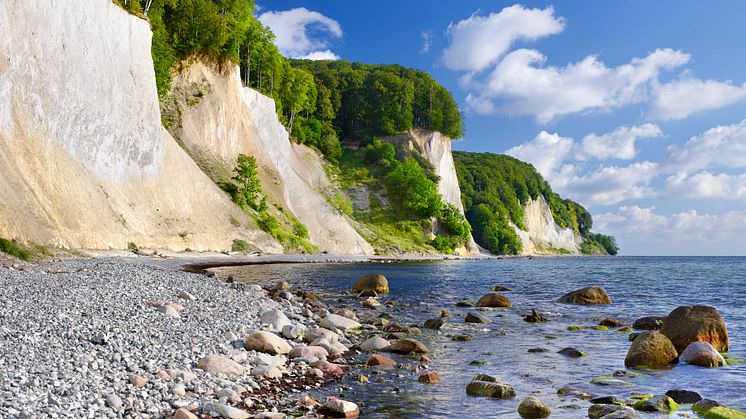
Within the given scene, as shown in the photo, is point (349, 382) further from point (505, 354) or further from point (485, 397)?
point (505, 354)

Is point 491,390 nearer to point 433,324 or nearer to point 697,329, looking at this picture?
point 697,329

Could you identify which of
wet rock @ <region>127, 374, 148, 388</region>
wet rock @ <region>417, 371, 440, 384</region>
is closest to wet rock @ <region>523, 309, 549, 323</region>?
wet rock @ <region>417, 371, 440, 384</region>

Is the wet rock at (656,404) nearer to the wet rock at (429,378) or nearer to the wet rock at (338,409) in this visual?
the wet rock at (429,378)

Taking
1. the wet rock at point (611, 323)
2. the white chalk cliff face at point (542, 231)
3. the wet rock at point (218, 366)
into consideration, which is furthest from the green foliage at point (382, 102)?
the wet rock at point (218, 366)

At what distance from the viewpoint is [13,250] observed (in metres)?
23.1

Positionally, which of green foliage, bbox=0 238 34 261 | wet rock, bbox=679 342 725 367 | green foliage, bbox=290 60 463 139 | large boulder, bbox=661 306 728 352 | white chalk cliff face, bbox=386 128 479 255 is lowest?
wet rock, bbox=679 342 725 367

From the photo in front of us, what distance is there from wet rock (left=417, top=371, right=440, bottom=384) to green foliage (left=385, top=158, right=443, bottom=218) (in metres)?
77.7

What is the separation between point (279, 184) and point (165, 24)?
20.0m

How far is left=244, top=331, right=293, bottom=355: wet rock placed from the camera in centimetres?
1116

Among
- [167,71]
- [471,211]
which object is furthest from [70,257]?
[471,211]

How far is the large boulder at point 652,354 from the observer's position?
11867 mm

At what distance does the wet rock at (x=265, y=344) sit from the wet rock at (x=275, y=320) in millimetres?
2563

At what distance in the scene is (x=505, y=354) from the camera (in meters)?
13.1

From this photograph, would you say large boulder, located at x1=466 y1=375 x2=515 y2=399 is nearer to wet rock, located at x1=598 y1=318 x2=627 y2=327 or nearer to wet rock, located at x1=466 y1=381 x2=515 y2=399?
wet rock, located at x1=466 y1=381 x2=515 y2=399
